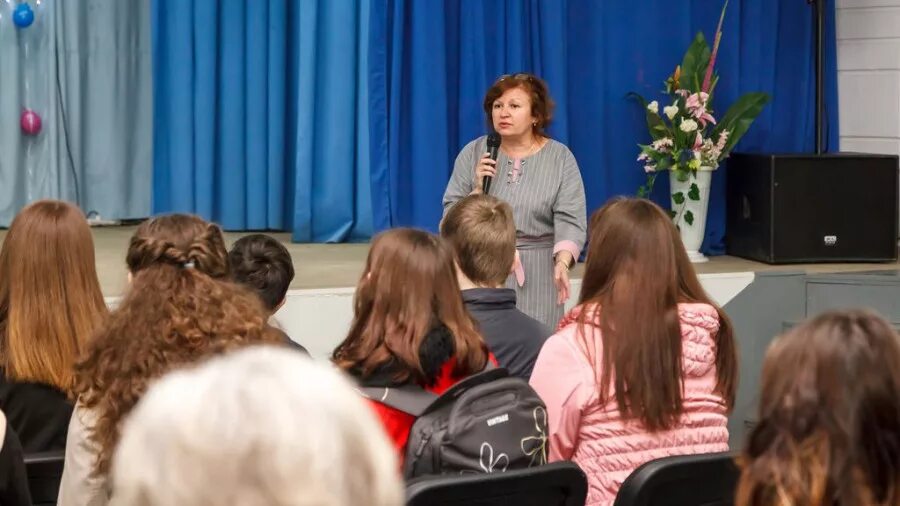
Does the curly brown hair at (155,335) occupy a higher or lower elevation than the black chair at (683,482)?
higher

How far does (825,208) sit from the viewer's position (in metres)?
5.93

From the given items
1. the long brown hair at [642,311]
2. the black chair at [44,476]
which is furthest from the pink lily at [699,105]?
the black chair at [44,476]

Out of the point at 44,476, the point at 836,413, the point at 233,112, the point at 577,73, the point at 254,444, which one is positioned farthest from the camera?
the point at 233,112

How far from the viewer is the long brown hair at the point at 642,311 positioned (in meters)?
2.38

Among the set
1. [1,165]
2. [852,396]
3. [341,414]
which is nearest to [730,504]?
[852,396]

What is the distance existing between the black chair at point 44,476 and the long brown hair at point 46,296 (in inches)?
9.9

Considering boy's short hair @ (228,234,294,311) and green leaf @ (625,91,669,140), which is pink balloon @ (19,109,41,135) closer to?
green leaf @ (625,91,669,140)

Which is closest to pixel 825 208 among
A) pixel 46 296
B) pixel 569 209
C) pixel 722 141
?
pixel 722 141

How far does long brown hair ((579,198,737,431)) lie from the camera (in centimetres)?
Result: 238

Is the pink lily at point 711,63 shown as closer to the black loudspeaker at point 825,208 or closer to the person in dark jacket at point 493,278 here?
the black loudspeaker at point 825,208

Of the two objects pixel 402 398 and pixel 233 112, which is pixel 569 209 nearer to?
pixel 402 398

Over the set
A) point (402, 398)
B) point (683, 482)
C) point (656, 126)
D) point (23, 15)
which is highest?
point (23, 15)

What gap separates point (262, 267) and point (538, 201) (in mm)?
1591

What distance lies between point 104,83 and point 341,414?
5726 millimetres
